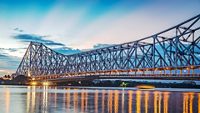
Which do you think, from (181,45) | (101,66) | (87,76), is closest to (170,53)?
(181,45)

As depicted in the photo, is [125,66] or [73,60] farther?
[73,60]

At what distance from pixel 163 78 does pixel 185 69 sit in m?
4.61

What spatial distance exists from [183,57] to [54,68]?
93492mm

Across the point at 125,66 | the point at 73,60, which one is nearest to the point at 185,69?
the point at 125,66

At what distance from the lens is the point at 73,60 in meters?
162

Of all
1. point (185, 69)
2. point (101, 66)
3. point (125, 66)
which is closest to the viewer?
point (185, 69)

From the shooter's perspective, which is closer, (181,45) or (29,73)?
(181,45)

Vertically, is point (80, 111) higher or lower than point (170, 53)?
lower

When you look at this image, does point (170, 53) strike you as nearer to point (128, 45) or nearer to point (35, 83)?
point (128, 45)

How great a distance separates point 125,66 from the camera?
384ft

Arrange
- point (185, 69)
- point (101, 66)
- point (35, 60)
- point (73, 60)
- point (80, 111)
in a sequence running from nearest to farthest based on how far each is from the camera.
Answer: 1. point (80, 111)
2. point (185, 69)
3. point (101, 66)
4. point (73, 60)
5. point (35, 60)

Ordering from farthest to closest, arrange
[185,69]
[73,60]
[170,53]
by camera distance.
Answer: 1. [73,60]
2. [170,53]
3. [185,69]

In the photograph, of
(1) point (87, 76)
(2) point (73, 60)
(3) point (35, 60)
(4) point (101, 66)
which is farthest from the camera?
(3) point (35, 60)

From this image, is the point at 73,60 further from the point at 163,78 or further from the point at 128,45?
the point at 163,78
